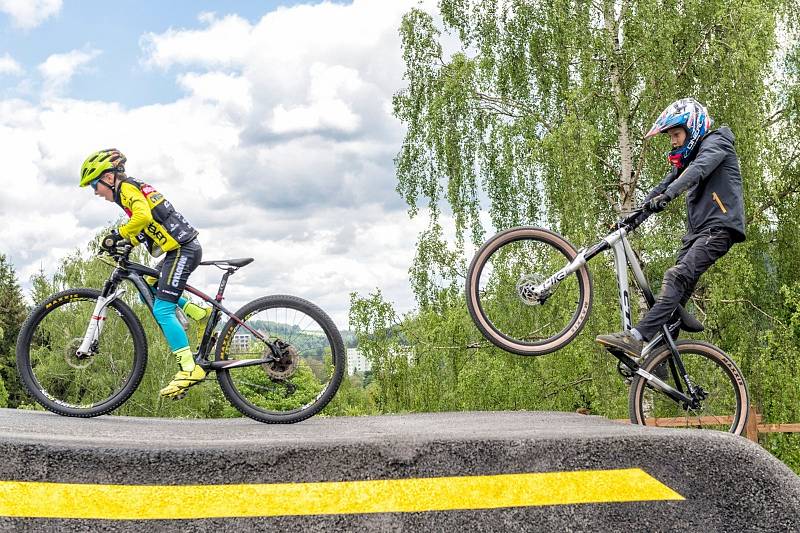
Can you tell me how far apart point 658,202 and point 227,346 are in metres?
3.48

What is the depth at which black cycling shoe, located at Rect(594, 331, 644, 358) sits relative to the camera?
5.66 m

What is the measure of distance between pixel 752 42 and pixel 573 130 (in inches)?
129

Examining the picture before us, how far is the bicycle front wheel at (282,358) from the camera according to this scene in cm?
580

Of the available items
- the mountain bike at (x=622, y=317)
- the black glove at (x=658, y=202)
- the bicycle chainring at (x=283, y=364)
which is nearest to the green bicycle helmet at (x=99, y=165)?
the bicycle chainring at (x=283, y=364)

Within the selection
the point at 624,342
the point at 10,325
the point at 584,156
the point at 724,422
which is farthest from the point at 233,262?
the point at 10,325

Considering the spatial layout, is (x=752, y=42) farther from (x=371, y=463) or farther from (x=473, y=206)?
(x=371, y=463)

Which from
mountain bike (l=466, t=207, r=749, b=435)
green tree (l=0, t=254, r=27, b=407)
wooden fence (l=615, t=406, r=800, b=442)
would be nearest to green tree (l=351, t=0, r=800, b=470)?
wooden fence (l=615, t=406, r=800, b=442)

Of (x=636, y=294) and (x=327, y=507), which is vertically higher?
(x=636, y=294)

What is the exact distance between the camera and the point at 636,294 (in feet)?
47.7

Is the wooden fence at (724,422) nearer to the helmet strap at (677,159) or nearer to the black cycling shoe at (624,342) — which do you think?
the black cycling shoe at (624,342)

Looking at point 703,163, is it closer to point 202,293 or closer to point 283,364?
point 283,364

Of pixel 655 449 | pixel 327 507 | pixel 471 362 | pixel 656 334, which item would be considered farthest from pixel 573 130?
pixel 327 507

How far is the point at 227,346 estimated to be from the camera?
231 inches

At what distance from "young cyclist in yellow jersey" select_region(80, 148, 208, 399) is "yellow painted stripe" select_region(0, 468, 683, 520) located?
5.84 ft
